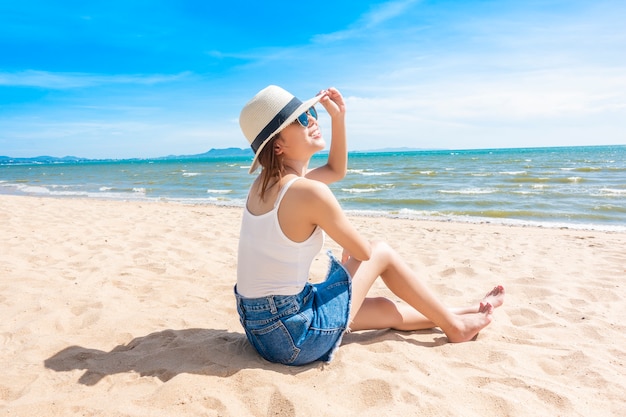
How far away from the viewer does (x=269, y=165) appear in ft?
7.79

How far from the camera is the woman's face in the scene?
94.3 inches

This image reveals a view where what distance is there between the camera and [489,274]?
15.8ft

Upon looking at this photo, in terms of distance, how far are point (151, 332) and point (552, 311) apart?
3.08 metres

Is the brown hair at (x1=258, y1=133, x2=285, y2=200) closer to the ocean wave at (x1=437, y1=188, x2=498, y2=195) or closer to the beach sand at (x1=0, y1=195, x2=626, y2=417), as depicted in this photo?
the beach sand at (x1=0, y1=195, x2=626, y2=417)

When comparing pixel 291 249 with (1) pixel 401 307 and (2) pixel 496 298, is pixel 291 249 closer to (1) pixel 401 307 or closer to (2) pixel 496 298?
(1) pixel 401 307

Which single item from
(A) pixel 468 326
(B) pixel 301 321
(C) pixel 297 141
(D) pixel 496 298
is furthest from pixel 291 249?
(D) pixel 496 298

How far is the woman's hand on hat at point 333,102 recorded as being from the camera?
2849 millimetres

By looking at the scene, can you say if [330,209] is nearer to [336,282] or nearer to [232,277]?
[336,282]

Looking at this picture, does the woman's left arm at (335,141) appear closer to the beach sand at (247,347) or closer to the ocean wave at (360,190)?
the beach sand at (247,347)

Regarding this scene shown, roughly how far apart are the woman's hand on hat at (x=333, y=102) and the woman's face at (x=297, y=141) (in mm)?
396

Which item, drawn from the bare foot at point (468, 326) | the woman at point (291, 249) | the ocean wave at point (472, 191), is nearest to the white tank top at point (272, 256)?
the woman at point (291, 249)

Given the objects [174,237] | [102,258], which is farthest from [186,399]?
[174,237]

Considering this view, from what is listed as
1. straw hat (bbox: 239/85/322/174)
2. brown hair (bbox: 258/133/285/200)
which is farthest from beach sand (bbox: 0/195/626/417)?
straw hat (bbox: 239/85/322/174)

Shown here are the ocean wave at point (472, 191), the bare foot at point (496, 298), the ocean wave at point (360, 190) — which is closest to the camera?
the bare foot at point (496, 298)
